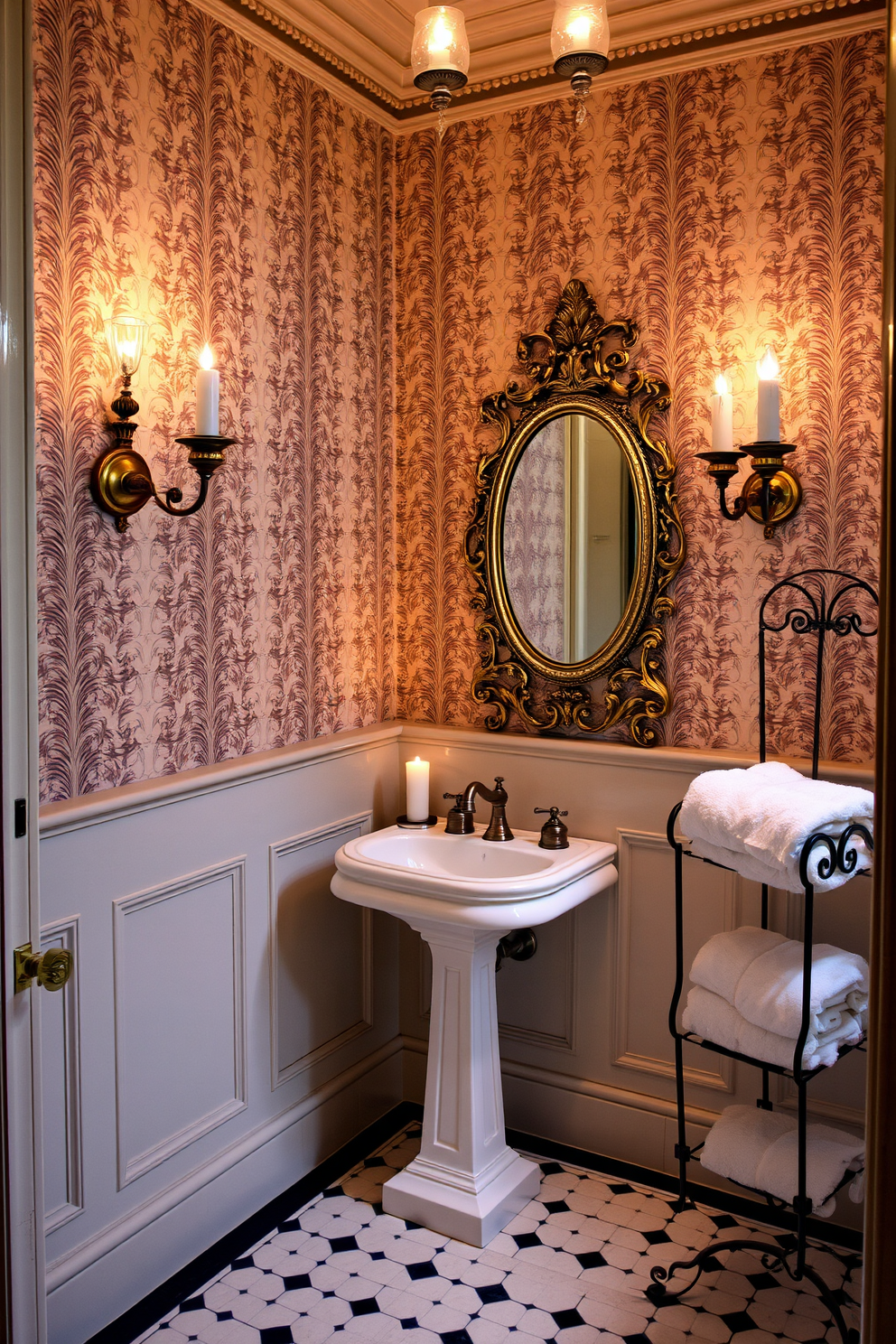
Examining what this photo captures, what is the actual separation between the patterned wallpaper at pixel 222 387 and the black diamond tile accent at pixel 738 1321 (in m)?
1.51

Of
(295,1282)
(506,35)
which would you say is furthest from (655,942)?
(506,35)

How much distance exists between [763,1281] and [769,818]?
41.1 inches

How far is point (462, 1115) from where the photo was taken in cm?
232

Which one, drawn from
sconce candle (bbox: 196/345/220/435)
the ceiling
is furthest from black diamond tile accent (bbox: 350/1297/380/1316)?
the ceiling

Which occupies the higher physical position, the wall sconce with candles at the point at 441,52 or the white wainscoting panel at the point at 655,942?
the wall sconce with candles at the point at 441,52

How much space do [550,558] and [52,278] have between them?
129cm

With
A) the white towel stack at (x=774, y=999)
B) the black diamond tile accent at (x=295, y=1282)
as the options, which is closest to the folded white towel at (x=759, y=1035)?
the white towel stack at (x=774, y=999)

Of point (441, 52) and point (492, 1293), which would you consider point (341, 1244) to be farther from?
point (441, 52)

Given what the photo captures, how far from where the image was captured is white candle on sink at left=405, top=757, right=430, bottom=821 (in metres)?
2.63

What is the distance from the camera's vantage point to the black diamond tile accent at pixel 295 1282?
2.08 meters

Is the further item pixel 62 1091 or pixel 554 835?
pixel 554 835

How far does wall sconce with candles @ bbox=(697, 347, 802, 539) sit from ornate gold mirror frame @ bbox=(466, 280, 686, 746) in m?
0.18

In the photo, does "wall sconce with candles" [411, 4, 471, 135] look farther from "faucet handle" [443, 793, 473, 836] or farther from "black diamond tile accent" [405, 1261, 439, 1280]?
"black diamond tile accent" [405, 1261, 439, 1280]

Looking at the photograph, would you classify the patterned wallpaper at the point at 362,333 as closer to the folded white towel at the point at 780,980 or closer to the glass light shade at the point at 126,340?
the glass light shade at the point at 126,340
